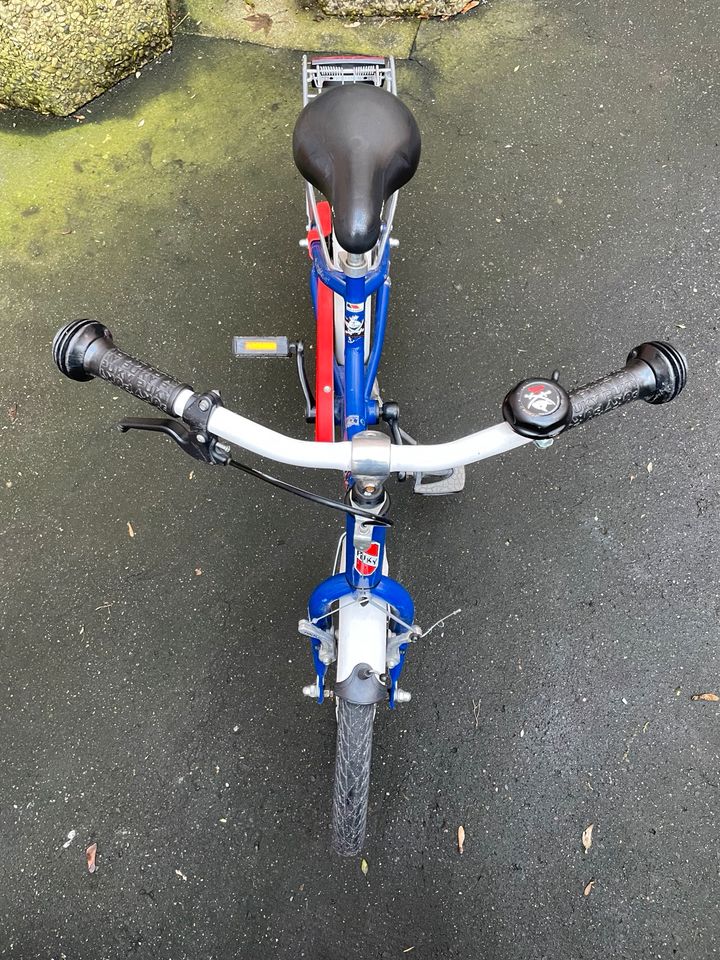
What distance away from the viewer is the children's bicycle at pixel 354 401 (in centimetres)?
139

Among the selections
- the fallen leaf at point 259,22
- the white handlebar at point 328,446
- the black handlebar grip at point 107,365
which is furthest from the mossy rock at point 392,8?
the white handlebar at point 328,446

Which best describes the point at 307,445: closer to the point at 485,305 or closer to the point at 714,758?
the point at 485,305

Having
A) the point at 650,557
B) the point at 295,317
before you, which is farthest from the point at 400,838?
the point at 295,317

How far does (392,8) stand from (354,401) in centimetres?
243

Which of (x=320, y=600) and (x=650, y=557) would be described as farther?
(x=650, y=557)

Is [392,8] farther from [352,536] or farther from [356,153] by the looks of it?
[352,536]

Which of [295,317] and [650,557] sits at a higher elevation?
[295,317]

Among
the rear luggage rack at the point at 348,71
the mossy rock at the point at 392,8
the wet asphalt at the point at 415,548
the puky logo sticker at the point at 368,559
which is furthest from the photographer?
the mossy rock at the point at 392,8

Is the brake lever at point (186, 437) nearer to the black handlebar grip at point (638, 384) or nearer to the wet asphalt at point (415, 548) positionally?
the black handlebar grip at point (638, 384)

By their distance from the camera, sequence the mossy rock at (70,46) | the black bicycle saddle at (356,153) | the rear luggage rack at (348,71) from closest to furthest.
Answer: the black bicycle saddle at (356,153) < the rear luggage rack at (348,71) < the mossy rock at (70,46)

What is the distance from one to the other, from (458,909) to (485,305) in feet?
7.36

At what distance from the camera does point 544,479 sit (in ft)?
8.88

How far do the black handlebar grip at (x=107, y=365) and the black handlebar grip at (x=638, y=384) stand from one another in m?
0.81

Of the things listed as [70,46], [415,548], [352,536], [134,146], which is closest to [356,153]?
[352,536]
